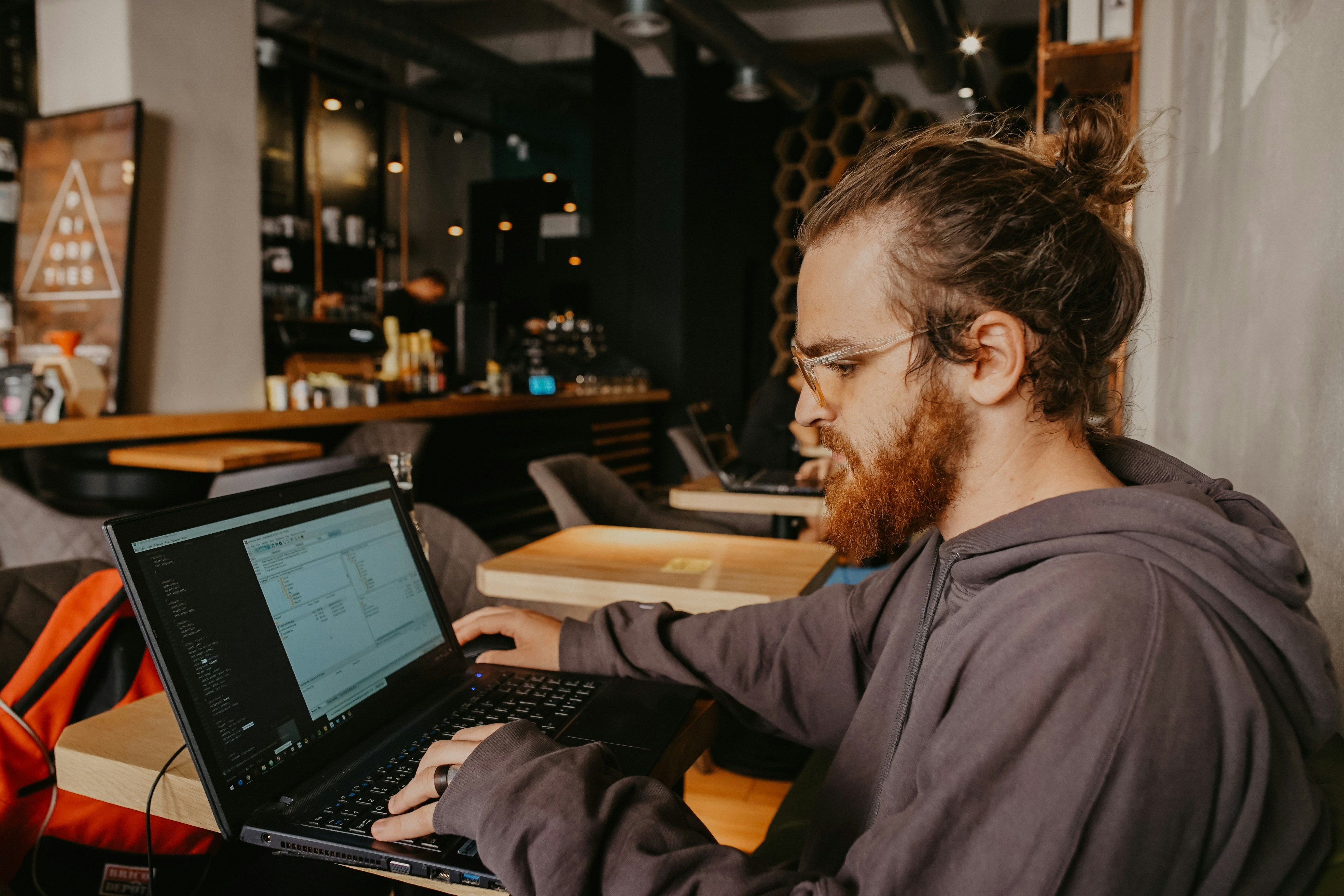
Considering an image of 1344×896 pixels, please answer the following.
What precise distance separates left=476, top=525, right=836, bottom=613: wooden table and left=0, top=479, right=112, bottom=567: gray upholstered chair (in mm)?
1280

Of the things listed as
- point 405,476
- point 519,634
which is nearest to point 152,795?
point 519,634

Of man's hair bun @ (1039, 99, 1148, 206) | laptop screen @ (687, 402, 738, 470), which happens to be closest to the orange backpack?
man's hair bun @ (1039, 99, 1148, 206)

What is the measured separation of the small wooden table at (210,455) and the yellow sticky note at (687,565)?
206cm

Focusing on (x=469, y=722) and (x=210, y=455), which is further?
(x=210, y=455)

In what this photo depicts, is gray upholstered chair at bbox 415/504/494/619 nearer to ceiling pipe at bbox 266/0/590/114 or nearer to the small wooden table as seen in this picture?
the small wooden table

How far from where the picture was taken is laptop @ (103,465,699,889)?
2.59 ft

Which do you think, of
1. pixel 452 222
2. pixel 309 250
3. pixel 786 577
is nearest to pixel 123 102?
pixel 309 250

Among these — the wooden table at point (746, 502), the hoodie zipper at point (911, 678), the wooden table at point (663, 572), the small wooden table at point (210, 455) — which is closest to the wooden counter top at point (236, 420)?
the small wooden table at point (210, 455)

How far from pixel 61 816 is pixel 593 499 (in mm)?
1835

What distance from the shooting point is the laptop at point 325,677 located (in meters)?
0.79

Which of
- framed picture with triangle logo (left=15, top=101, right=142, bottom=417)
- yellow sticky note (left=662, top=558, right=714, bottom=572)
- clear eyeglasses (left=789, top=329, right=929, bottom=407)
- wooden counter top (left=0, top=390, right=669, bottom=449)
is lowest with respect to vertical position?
yellow sticky note (left=662, top=558, right=714, bottom=572)

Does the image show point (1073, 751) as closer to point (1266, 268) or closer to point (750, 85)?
point (1266, 268)

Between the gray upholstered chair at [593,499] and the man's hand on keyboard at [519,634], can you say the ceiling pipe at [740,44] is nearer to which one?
the gray upholstered chair at [593,499]

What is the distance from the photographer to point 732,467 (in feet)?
11.6
